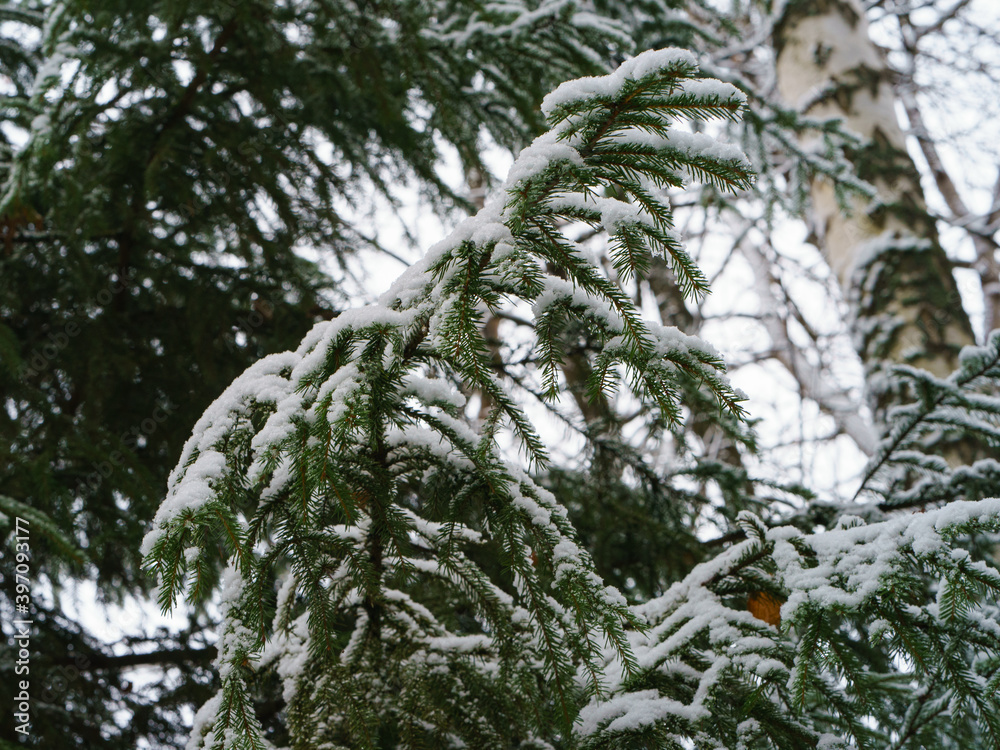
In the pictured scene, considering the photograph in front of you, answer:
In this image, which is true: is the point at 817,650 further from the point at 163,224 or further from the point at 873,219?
the point at 163,224

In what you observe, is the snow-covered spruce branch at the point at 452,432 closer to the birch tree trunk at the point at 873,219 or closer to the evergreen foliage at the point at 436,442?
the evergreen foliage at the point at 436,442

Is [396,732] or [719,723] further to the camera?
[396,732]

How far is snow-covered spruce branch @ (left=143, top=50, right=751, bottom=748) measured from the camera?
2.97 ft

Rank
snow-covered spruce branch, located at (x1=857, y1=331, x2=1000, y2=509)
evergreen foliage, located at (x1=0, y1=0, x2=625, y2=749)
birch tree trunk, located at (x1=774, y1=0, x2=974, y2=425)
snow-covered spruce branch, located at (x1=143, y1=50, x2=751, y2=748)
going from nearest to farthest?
snow-covered spruce branch, located at (x1=143, y1=50, x2=751, y2=748) < snow-covered spruce branch, located at (x1=857, y1=331, x2=1000, y2=509) < evergreen foliage, located at (x1=0, y1=0, x2=625, y2=749) < birch tree trunk, located at (x1=774, y1=0, x2=974, y2=425)

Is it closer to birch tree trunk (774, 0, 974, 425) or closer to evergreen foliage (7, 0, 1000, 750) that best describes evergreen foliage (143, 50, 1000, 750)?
evergreen foliage (7, 0, 1000, 750)

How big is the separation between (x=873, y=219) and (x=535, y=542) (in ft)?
9.31

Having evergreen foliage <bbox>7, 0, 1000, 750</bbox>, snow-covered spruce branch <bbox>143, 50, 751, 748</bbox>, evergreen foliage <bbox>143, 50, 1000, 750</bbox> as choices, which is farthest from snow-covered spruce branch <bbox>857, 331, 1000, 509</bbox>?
snow-covered spruce branch <bbox>143, 50, 751, 748</bbox>

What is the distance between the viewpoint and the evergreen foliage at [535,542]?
92 cm

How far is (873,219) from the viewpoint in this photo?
3127mm

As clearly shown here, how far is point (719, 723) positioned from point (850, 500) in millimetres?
1126

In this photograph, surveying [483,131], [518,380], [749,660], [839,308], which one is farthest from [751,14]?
[749,660]

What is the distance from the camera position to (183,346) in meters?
2.74

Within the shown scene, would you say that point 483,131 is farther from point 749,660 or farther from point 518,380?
point 749,660

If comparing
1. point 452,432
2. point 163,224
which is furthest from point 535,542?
point 163,224
